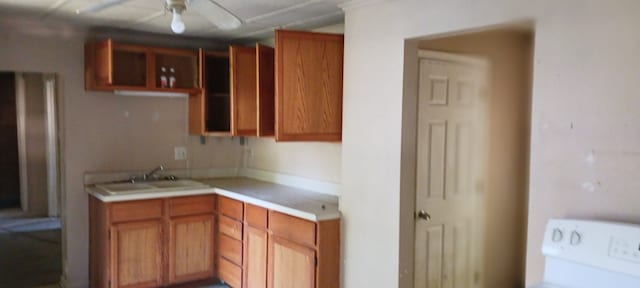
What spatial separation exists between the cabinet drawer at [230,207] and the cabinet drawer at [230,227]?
0.04 m

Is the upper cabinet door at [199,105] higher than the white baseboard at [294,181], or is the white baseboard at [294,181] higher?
the upper cabinet door at [199,105]

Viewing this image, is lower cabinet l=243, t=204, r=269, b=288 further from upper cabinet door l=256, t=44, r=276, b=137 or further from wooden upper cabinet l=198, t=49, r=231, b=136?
wooden upper cabinet l=198, t=49, r=231, b=136

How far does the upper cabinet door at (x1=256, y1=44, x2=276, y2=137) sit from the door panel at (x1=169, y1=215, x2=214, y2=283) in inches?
43.8

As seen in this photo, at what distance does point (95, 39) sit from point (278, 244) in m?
2.27

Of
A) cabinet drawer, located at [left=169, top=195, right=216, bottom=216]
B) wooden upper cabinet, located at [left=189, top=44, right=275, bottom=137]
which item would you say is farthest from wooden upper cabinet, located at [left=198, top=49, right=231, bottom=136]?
cabinet drawer, located at [left=169, top=195, right=216, bottom=216]

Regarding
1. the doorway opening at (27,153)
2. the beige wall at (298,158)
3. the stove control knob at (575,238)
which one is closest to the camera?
the stove control knob at (575,238)

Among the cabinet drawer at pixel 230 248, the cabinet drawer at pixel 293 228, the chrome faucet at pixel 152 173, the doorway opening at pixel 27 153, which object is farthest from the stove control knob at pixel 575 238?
the doorway opening at pixel 27 153

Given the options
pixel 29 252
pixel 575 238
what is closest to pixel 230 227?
pixel 29 252

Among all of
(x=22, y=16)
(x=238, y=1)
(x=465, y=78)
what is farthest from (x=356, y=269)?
(x=22, y=16)

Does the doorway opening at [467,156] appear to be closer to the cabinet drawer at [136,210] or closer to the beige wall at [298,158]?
the beige wall at [298,158]

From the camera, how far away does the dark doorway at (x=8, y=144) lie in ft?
23.9

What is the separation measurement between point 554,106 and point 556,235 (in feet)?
1.73

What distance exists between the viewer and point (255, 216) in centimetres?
378

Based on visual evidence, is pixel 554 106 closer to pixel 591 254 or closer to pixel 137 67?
pixel 591 254
